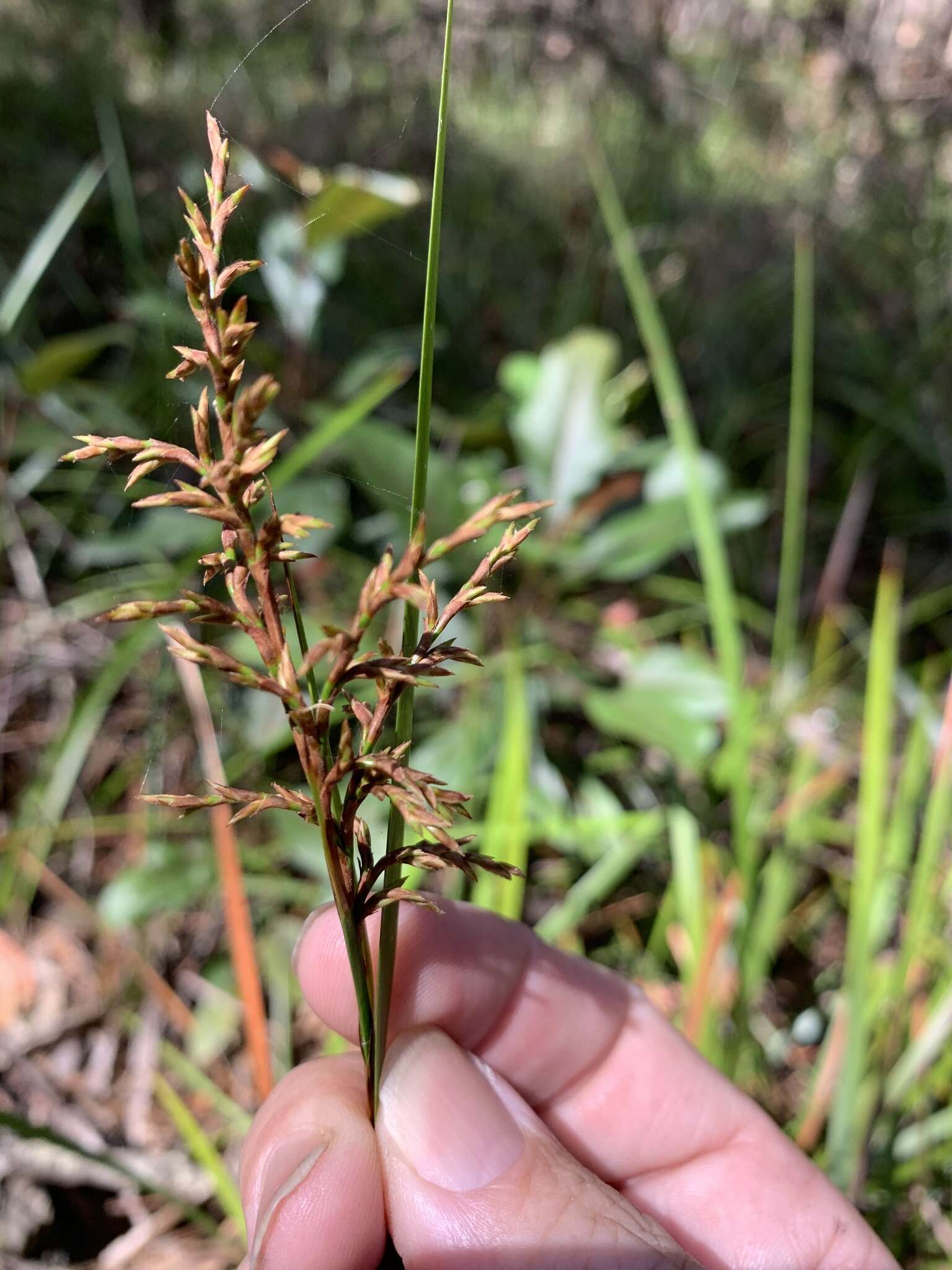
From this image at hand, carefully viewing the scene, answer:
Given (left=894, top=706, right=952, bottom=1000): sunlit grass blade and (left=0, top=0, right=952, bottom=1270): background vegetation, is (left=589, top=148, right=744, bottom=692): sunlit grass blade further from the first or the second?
(left=894, top=706, right=952, bottom=1000): sunlit grass blade

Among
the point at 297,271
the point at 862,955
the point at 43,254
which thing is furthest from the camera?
the point at 43,254

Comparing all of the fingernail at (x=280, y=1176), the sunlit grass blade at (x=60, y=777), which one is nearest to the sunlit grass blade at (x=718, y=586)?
the fingernail at (x=280, y=1176)

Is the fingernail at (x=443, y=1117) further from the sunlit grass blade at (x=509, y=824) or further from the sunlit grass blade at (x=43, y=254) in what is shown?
the sunlit grass blade at (x=43, y=254)

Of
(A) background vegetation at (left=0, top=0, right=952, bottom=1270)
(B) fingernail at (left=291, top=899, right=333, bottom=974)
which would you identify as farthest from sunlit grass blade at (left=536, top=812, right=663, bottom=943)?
(B) fingernail at (left=291, top=899, right=333, bottom=974)

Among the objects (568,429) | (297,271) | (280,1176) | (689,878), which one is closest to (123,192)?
(297,271)

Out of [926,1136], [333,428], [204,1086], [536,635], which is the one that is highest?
[333,428]

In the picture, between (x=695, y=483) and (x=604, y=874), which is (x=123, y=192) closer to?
(x=695, y=483)

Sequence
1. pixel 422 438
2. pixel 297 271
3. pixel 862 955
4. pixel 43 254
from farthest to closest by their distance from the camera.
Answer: pixel 43 254, pixel 297 271, pixel 862 955, pixel 422 438
